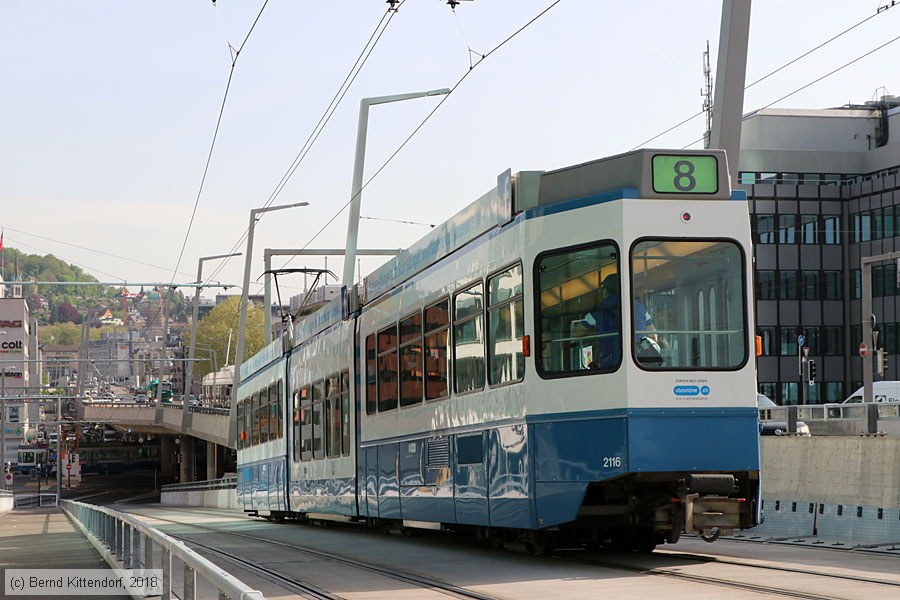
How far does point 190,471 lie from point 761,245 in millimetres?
48718

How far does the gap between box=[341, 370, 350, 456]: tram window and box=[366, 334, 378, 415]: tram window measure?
3.79 feet

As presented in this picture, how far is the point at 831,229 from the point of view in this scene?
72.3m

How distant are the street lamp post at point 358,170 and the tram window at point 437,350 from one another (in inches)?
584

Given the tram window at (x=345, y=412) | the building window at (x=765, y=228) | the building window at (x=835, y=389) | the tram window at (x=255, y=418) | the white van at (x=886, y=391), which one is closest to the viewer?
the tram window at (x=345, y=412)

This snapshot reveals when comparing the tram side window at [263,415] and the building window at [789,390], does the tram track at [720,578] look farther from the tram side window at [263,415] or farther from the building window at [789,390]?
the building window at [789,390]

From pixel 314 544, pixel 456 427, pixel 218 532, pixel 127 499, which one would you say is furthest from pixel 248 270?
pixel 127 499

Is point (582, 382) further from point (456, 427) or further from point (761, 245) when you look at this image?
point (761, 245)

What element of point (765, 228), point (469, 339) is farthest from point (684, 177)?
point (765, 228)

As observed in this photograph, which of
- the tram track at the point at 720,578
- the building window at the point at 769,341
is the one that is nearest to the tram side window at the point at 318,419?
the tram track at the point at 720,578

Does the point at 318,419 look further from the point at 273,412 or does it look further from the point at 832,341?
the point at 832,341

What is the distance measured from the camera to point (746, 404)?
1216cm

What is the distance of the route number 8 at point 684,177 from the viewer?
12.5m

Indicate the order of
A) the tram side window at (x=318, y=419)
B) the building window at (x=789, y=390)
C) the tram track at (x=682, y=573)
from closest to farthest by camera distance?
the tram track at (x=682, y=573), the tram side window at (x=318, y=419), the building window at (x=789, y=390)

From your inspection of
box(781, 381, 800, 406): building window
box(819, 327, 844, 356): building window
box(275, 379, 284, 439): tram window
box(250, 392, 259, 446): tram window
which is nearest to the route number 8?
box(275, 379, 284, 439): tram window
